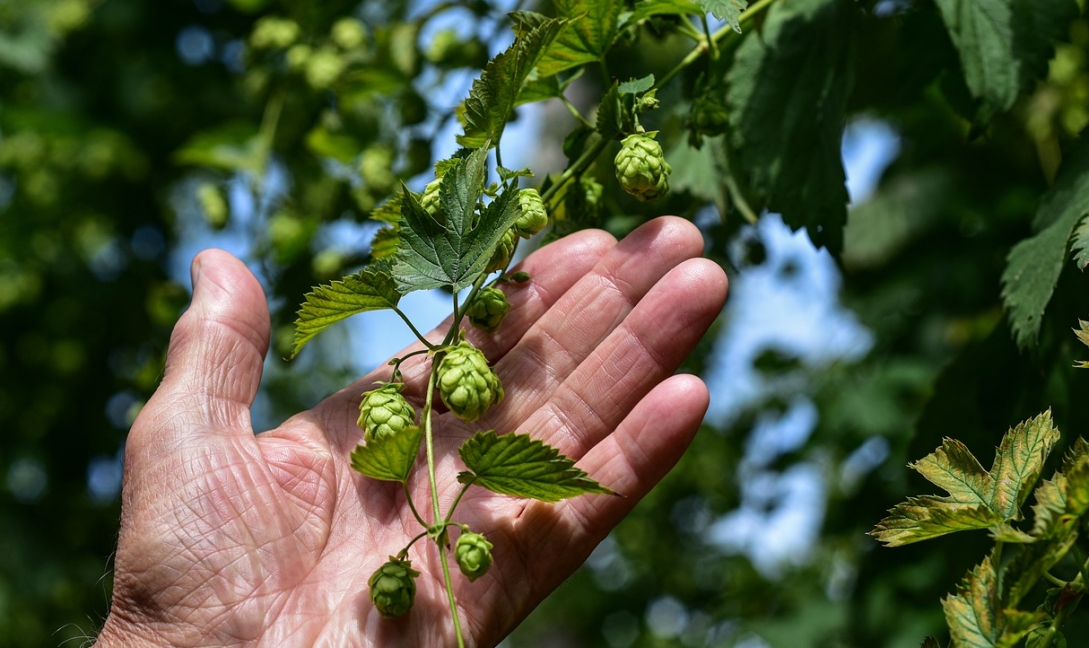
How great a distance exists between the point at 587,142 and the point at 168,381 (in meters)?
0.91

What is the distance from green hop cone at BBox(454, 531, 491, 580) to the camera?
1.24m

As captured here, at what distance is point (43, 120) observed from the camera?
4.07 metres

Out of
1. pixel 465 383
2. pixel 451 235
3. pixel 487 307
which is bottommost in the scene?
pixel 465 383

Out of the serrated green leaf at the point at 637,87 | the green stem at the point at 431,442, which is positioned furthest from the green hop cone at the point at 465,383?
the serrated green leaf at the point at 637,87

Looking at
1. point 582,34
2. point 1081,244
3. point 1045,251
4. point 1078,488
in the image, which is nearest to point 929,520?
point 1078,488

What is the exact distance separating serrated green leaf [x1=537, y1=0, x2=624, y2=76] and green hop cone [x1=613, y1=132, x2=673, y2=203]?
0.21m

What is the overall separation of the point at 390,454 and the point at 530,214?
0.42m

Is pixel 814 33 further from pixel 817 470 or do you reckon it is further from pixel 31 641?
pixel 31 641

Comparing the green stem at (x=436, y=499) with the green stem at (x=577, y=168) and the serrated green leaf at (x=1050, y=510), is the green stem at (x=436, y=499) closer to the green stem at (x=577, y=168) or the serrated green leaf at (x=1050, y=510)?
the green stem at (x=577, y=168)

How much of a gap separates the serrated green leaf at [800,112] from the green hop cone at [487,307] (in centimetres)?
55

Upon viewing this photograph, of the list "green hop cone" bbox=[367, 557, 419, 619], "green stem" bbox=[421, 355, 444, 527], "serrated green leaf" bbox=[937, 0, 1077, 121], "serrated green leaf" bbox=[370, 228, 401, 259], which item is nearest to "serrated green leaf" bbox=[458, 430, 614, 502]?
"green stem" bbox=[421, 355, 444, 527]

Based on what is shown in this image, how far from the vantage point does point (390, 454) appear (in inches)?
51.6

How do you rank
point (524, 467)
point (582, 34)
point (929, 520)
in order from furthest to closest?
point (582, 34)
point (524, 467)
point (929, 520)

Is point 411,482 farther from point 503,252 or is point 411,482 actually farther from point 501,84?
point 501,84
